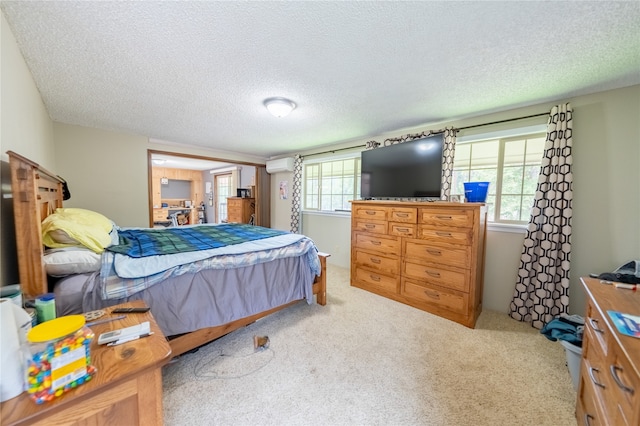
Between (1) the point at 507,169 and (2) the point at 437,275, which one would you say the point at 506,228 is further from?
(2) the point at 437,275

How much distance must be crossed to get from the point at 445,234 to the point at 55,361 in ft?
8.60

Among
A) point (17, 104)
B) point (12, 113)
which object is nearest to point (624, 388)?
point (12, 113)

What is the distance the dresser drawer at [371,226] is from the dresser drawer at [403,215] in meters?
0.14

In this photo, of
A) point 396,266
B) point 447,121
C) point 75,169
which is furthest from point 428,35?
point 75,169

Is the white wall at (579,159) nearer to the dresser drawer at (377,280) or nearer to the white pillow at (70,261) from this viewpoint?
the white pillow at (70,261)

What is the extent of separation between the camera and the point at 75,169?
3.28m

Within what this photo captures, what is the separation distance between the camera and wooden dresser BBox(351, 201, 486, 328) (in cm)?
222

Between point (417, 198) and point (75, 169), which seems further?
point (75, 169)

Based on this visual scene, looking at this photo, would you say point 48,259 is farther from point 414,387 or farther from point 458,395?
point 458,395

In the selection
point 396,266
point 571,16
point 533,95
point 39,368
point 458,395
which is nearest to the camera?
point 39,368

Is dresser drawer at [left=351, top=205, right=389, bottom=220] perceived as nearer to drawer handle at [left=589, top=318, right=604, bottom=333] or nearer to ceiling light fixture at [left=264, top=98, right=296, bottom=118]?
ceiling light fixture at [left=264, top=98, right=296, bottom=118]

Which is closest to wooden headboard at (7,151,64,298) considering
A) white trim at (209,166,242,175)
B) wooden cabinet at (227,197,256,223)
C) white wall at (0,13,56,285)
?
white wall at (0,13,56,285)

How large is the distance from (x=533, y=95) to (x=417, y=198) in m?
1.36

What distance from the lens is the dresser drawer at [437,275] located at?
226 cm
